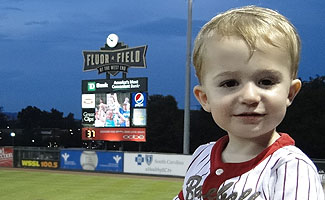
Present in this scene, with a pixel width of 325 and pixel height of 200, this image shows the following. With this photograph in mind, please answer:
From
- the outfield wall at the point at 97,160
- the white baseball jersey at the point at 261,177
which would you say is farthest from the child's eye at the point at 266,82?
the outfield wall at the point at 97,160

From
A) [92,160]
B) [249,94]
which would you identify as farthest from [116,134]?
[249,94]

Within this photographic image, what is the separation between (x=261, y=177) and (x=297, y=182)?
141 millimetres

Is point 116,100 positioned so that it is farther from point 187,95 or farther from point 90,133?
point 187,95

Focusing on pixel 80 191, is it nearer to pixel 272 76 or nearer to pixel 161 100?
pixel 272 76

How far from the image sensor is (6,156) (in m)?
23.7

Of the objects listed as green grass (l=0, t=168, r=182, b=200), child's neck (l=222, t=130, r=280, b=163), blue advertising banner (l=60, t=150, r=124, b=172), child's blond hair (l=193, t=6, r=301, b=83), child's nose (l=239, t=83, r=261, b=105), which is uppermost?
child's blond hair (l=193, t=6, r=301, b=83)

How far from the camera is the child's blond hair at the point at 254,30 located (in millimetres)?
1417

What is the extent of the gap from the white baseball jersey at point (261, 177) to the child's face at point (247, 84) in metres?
0.10

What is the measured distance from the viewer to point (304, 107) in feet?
122

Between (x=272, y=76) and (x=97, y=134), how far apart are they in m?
23.6

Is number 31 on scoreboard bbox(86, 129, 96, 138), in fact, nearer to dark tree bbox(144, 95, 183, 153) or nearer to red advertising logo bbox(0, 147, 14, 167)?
red advertising logo bbox(0, 147, 14, 167)

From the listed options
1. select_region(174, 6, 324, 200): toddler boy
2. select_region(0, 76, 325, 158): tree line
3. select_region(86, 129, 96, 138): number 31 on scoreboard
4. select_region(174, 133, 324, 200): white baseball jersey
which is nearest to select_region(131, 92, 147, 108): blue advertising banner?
select_region(86, 129, 96, 138): number 31 on scoreboard

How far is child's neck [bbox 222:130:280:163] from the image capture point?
157cm

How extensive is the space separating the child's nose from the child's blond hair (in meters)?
0.11
